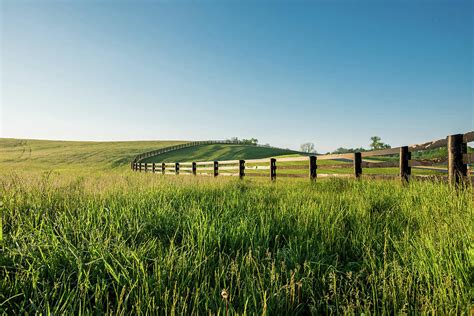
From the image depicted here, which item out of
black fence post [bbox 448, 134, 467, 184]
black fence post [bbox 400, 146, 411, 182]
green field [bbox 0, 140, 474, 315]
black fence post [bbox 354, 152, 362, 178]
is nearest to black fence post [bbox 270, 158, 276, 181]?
black fence post [bbox 354, 152, 362, 178]

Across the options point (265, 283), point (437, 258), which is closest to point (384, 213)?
point (437, 258)

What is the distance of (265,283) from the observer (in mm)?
2303

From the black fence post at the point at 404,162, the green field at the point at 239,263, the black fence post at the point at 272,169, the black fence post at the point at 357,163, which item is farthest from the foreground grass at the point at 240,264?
the black fence post at the point at 272,169

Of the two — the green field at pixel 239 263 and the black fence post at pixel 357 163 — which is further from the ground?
the black fence post at pixel 357 163

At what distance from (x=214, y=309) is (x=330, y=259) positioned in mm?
1404

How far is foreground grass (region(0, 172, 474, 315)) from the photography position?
6.59ft

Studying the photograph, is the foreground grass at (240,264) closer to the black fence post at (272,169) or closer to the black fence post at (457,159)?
the black fence post at (457,159)

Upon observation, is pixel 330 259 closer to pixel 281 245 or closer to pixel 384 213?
pixel 281 245

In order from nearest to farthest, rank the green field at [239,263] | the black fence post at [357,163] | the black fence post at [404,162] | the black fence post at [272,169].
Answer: the green field at [239,263], the black fence post at [404,162], the black fence post at [357,163], the black fence post at [272,169]

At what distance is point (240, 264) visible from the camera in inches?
103

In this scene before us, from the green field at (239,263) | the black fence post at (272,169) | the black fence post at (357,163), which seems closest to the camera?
the green field at (239,263)

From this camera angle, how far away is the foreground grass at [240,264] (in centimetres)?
201

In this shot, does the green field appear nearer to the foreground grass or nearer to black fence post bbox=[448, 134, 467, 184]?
the foreground grass

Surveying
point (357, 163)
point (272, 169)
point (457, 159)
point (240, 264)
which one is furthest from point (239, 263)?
point (272, 169)
